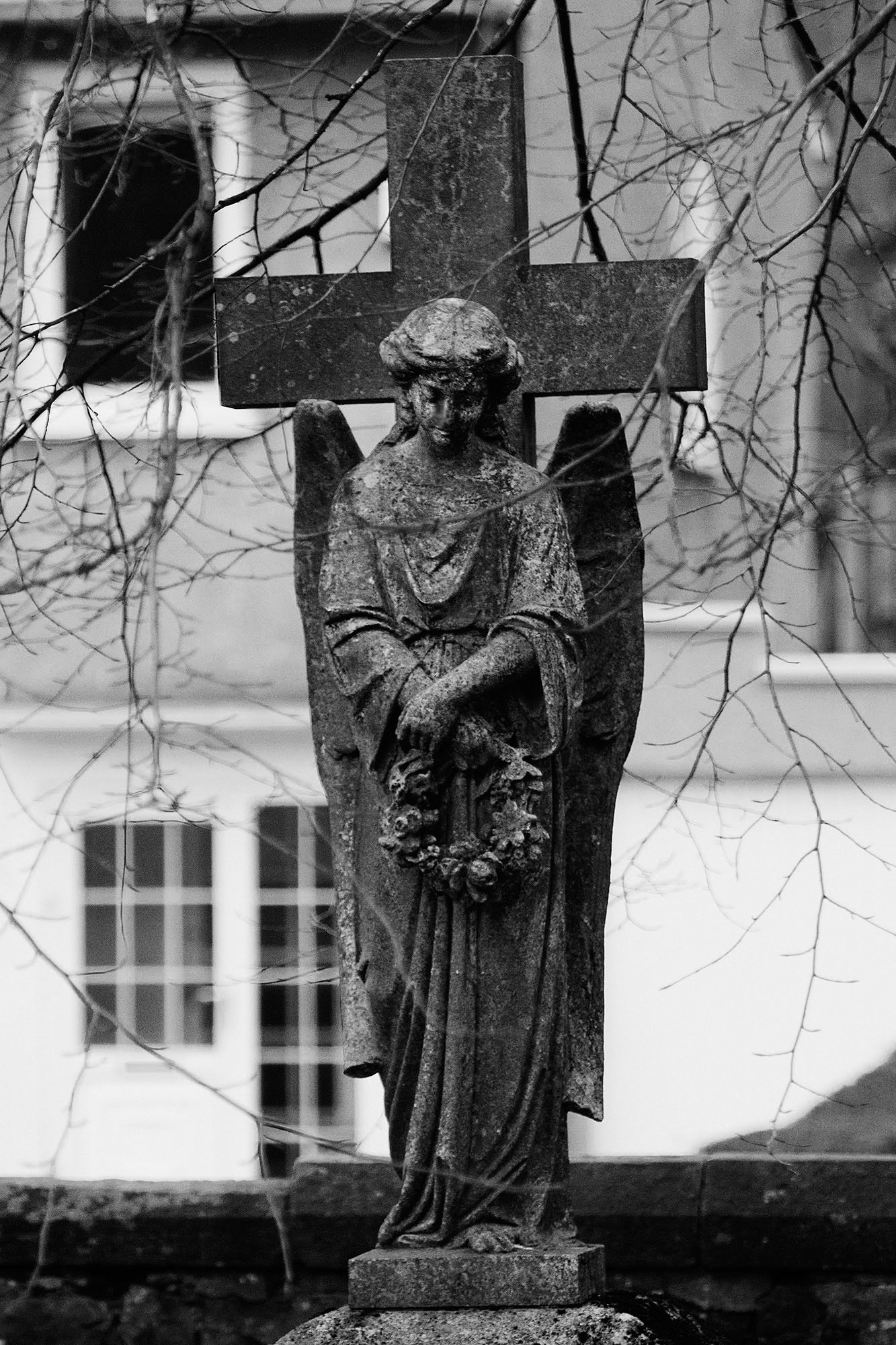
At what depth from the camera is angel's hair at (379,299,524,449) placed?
4.90m

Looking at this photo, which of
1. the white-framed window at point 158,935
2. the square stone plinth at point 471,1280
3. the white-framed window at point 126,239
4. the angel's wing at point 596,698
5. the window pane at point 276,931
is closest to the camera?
the square stone plinth at point 471,1280

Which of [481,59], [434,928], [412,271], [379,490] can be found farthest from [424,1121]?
[481,59]

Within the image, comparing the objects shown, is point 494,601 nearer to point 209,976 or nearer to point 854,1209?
point 854,1209

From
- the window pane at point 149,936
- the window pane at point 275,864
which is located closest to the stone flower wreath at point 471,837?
the window pane at point 275,864

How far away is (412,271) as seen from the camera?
5.46 metres

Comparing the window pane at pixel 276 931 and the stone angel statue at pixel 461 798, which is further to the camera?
the window pane at pixel 276 931

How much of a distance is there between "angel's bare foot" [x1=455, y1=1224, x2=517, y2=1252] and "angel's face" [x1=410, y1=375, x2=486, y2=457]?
1542 millimetres

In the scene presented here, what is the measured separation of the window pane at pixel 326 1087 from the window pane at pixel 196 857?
40.7 inches

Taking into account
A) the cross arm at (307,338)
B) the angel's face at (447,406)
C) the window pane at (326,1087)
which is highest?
the cross arm at (307,338)

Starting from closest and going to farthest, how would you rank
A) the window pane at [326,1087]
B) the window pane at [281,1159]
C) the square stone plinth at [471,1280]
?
1. the square stone plinth at [471,1280]
2. the window pane at [281,1159]
3. the window pane at [326,1087]

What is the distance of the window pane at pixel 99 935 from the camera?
11.9 metres

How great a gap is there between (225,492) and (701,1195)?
5.40m

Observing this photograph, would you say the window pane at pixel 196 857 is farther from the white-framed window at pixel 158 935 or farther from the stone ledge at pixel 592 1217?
the stone ledge at pixel 592 1217

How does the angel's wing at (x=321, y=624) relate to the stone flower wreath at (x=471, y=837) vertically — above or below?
above
